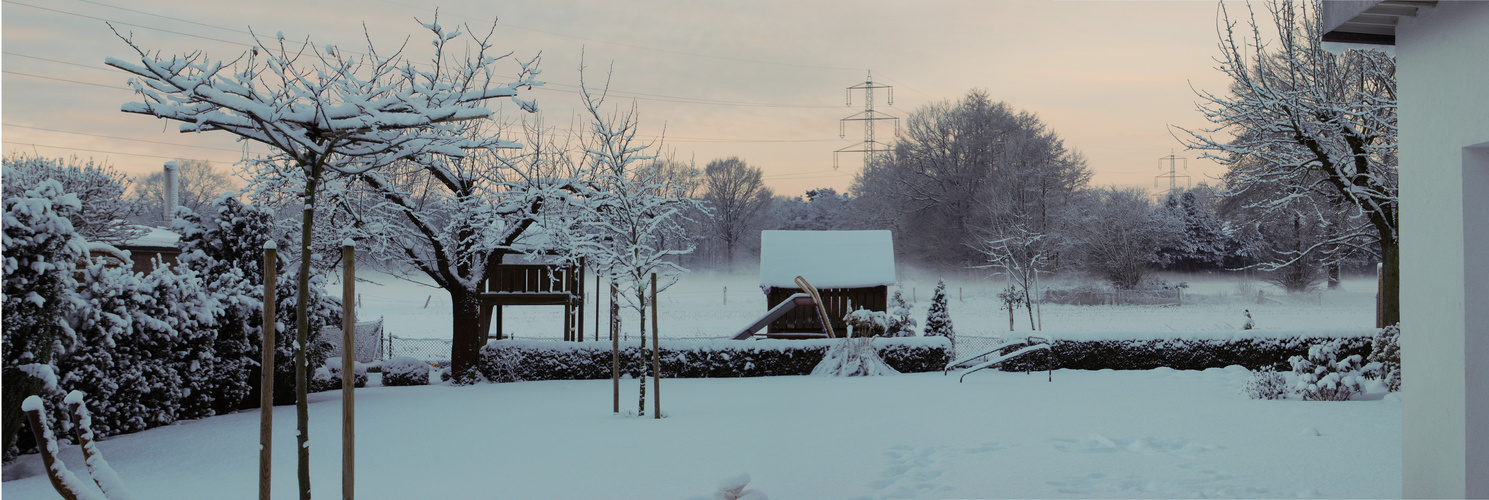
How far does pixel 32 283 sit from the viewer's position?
602cm

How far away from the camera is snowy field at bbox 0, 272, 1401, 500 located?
5.33 meters

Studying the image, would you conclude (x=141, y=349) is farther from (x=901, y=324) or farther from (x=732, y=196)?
(x=732, y=196)

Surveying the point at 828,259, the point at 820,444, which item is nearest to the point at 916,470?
the point at 820,444

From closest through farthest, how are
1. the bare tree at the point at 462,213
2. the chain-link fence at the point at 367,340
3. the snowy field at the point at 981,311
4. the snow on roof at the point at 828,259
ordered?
the bare tree at the point at 462,213, the chain-link fence at the point at 367,340, the snow on roof at the point at 828,259, the snowy field at the point at 981,311

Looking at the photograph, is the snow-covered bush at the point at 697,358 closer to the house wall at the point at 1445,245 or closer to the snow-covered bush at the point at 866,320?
the snow-covered bush at the point at 866,320

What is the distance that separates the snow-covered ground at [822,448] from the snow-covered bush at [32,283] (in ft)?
2.58

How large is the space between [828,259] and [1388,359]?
11251 millimetres

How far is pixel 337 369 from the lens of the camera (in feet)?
42.6

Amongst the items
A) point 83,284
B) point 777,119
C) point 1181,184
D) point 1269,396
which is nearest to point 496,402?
point 83,284

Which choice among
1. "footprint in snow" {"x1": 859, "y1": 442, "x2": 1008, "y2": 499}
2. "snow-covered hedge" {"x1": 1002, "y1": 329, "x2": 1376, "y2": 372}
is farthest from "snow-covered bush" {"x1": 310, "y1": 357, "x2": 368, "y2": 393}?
"snow-covered hedge" {"x1": 1002, "y1": 329, "x2": 1376, "y2": 372}

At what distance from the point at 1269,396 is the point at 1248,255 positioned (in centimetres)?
2977

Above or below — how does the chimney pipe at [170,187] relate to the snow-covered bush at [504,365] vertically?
above

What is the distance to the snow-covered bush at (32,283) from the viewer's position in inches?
231

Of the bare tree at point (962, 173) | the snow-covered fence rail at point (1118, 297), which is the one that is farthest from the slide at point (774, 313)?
the bare tree at point (962, 173)
